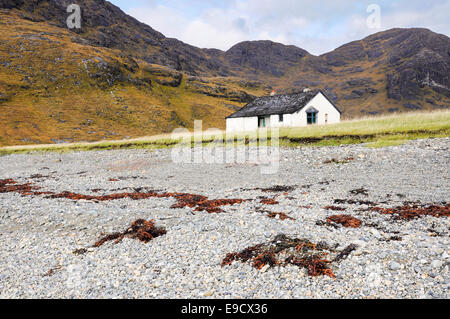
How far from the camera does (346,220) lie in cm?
758

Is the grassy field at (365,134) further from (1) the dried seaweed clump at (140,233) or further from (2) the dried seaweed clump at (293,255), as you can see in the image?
(1) the dried seaweed clump at (140,233)

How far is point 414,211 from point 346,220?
246cm

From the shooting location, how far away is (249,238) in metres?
6.66

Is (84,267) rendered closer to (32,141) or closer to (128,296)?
(128,296)

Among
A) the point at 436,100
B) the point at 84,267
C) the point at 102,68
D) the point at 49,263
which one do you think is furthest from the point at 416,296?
the point at 436,100

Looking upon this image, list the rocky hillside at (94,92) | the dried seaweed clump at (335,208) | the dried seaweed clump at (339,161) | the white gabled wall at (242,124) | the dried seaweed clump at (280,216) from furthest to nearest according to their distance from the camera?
the rocky hillside at (94,92), the white gabled wall at (242,124), the dried seaweed clump at (339,161), the dried seaweed clump at (335,208), the dried seaweed clump at (280,216)

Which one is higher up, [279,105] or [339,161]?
[279,105]

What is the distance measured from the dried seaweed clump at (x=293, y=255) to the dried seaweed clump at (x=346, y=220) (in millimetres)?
1743

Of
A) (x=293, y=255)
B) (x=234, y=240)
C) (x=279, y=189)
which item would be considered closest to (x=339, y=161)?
(x=279, y=189)

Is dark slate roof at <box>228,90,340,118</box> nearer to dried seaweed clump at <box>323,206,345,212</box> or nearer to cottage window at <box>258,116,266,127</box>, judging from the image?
cottage window at <box>258,116,266,127</box>

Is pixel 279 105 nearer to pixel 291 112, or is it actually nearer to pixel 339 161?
pixel 291 112

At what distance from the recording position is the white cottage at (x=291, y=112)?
42.7m

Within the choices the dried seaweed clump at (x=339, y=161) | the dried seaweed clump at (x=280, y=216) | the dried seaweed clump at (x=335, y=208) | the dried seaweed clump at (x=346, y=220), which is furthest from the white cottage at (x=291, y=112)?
the dried seaweed clump at (x=346, y=220)

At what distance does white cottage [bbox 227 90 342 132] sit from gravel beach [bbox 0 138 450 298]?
28.2m
